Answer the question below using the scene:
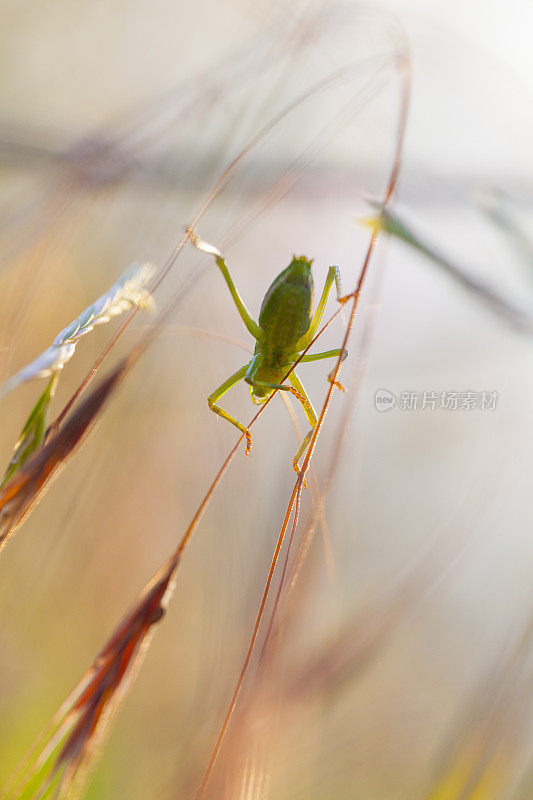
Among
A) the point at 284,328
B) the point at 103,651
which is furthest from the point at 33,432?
the point at 284,328

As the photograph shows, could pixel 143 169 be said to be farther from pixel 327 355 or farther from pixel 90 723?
pixel 90 723

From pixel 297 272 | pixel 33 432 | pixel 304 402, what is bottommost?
pixel 33 432

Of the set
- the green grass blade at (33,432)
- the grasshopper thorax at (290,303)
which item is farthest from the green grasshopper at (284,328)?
the green grass blade at (33,432)

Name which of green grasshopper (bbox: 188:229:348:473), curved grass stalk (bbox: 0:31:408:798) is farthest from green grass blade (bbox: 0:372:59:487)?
green grasshopper (bbox: 188:229:348:473)

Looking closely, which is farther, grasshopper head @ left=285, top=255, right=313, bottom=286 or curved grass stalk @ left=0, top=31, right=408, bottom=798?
grasshopper head @ left=285, top=255, right=313, bottom=286

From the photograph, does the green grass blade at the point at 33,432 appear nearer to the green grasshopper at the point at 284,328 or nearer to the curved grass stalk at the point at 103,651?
the curved grass stalk at the point at 103,651

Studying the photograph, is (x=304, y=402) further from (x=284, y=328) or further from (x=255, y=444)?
(x=255, y=444)

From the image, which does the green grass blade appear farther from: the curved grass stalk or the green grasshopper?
the green grasshopper

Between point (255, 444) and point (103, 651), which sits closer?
point (103, 651)

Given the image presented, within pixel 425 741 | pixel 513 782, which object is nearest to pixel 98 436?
pixel 513 782
